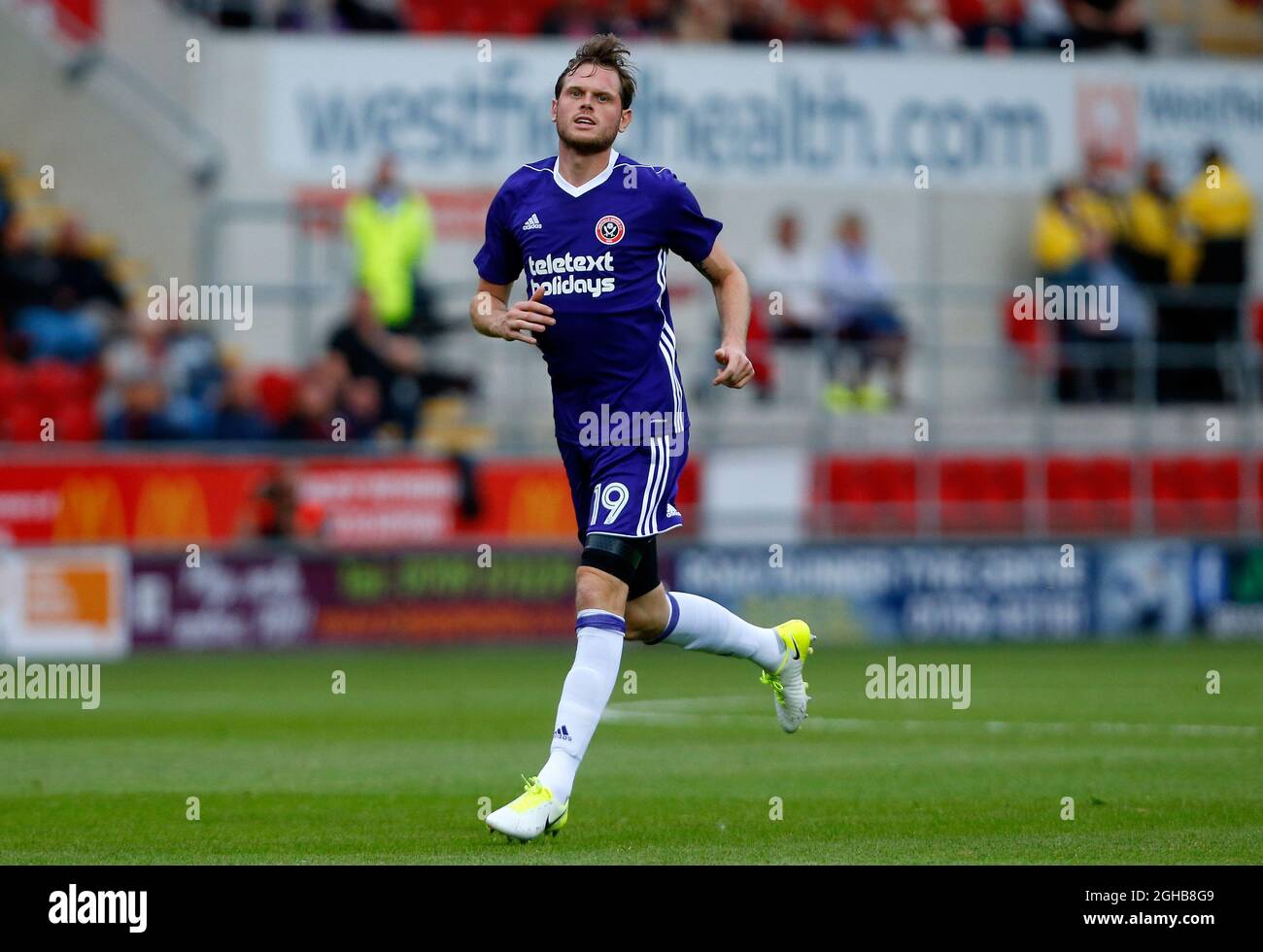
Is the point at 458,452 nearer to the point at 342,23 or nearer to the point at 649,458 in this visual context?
the point at 342,23

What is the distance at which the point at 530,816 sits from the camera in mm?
8047

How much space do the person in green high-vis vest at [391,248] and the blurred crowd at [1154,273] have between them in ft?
24.3

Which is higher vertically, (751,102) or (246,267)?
(751,102)

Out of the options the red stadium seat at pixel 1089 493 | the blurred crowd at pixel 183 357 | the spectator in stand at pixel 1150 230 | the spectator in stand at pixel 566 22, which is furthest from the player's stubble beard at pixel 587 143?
the spectator in stand at pixel 566 22

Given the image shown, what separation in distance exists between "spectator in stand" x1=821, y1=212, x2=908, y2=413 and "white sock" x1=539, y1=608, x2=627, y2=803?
15.8m

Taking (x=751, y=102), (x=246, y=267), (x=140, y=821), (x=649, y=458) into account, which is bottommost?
(x=140, y=821)

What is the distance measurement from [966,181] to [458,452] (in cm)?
947

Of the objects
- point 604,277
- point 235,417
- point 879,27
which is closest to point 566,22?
point 879,27

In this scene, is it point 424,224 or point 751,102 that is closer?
point 424,224

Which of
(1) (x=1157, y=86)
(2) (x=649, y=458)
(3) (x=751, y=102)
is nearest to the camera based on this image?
(2) (x=649, y=458)

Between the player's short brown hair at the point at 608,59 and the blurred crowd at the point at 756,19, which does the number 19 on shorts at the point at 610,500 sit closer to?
the player's short brown hair at the point at 608,59

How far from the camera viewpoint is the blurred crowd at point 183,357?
21.8 meters
